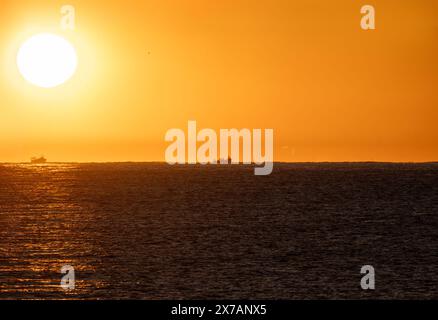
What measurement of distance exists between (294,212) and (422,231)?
37.1 m

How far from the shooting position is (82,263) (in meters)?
85.2

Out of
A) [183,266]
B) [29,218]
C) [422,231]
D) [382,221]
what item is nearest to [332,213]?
[382,221]

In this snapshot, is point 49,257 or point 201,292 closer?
point 201,292

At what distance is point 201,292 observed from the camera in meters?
69.5

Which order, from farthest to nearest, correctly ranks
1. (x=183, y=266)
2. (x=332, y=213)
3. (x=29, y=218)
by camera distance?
1. (x=332, y=213)
2. (x=29, y=218)
3. (x=183, y=266)

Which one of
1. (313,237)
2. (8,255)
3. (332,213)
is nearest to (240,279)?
(8,255)

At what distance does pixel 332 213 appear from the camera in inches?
6314
